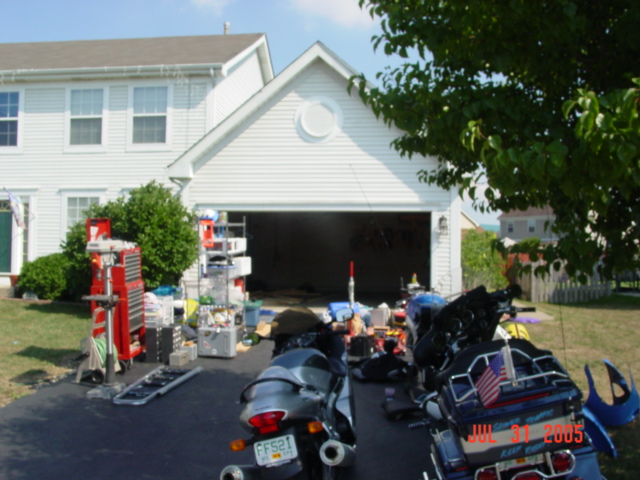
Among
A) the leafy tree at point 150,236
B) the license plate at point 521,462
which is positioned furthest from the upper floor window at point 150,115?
the license plate at point 521,462

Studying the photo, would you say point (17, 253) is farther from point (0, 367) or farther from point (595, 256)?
point (595, 256)

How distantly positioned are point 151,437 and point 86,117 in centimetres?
1226

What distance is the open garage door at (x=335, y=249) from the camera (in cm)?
1953

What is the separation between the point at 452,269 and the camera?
42.0 ft

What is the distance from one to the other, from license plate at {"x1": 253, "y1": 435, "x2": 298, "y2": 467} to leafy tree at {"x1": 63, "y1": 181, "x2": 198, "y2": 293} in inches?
352

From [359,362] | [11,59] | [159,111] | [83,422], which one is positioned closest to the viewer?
[83,422]

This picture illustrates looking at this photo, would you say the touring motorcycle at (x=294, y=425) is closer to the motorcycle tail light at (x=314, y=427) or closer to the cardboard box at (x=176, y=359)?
the motorcycle tail light at (x=314, y=427)

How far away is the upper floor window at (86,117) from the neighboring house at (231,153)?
31mm

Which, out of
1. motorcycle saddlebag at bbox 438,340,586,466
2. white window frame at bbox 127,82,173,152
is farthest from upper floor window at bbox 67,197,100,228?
motorcycle saddlebag at bbox 438,340,586,466

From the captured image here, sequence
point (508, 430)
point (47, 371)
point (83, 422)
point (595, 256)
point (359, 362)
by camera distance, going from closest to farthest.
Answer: point (508, 430)
point (595, 256)
point (83, 422)
point (47, 371)
point (359, 362)

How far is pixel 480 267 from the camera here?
1440 cm

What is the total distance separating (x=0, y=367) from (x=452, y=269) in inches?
366

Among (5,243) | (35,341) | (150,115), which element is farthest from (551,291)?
(5,243)

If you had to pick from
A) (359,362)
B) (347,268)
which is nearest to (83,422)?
(359,362)
